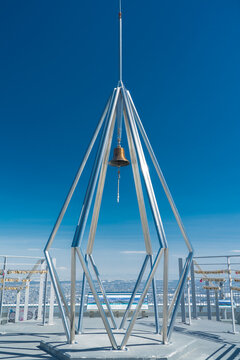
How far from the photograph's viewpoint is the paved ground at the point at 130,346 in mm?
8078

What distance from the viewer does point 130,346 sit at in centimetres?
892

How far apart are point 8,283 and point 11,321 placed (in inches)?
111

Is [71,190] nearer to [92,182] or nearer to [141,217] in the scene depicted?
[92,182]

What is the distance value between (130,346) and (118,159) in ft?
22.3

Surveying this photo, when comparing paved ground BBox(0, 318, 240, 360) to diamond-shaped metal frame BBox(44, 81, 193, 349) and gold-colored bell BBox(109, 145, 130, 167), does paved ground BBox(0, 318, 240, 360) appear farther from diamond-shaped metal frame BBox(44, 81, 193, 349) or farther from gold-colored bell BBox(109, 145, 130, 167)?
gold-colored bell BBox(109, 145, 130, 167)

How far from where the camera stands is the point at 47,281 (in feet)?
51.3

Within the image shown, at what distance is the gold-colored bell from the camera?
10.9 m

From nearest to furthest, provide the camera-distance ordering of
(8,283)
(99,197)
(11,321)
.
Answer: (99,197) < (8,283) < (11,321)

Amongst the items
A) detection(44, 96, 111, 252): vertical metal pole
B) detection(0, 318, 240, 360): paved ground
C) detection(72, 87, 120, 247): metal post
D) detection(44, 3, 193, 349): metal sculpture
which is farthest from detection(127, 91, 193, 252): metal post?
detection(0, 318, 240, 360): paved ground

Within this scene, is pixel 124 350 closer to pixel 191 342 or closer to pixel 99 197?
pixel 191 342

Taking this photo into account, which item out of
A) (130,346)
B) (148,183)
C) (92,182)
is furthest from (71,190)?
(130,346)

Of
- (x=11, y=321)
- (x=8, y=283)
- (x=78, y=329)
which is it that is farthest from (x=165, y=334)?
(x=11, y=321)

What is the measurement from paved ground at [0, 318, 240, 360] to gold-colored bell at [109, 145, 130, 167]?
6.66m

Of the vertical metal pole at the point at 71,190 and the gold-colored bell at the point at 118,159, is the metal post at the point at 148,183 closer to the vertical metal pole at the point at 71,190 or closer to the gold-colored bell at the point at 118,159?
the gold-colored bell at the point at 118,159
